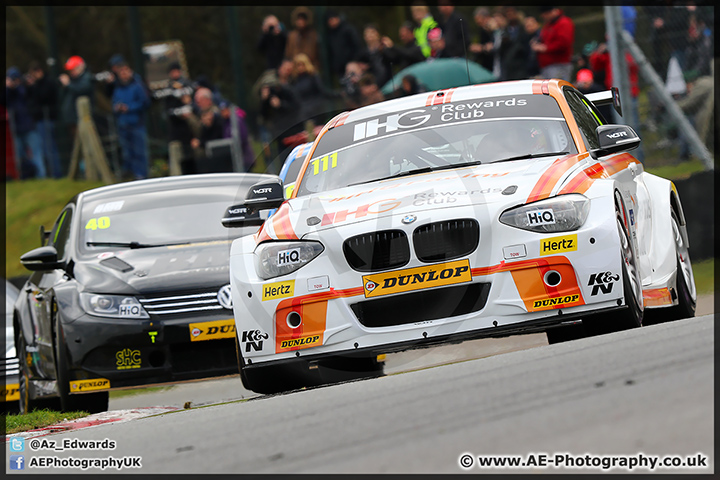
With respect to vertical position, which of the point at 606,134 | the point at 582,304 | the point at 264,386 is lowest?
the point at 264,386

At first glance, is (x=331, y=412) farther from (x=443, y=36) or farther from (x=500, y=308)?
(x=443, y=36)

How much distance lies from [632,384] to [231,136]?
1337 centimetres

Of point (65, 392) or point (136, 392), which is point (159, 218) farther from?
point (136, 392)

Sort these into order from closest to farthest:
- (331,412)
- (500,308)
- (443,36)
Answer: (331,412), (500,308), (443,36)

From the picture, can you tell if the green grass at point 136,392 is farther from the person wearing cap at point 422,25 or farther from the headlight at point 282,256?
the person wearing cap at point 422,25

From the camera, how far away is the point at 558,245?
6.22m

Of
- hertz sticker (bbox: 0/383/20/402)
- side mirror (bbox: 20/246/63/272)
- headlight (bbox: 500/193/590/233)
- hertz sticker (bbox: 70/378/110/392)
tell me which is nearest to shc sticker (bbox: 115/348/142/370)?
hertz sticker (bbox: 70/378/110/392)

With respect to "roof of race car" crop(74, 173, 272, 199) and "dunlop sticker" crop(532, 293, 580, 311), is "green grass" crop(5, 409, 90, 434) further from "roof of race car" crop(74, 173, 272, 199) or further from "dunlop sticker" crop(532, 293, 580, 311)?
"dunlop sticker" crop(532, 293, 580, 311)

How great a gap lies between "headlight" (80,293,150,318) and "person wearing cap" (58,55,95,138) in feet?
40.0

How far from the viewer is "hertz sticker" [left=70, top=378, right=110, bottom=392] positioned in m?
8.66

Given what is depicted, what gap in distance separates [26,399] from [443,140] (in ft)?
14.5

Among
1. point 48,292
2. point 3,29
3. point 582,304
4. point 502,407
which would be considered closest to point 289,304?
point 582,304

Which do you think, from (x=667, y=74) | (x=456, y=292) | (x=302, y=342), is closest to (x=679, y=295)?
(x=456, y=292)

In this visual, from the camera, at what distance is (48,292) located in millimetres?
9320
